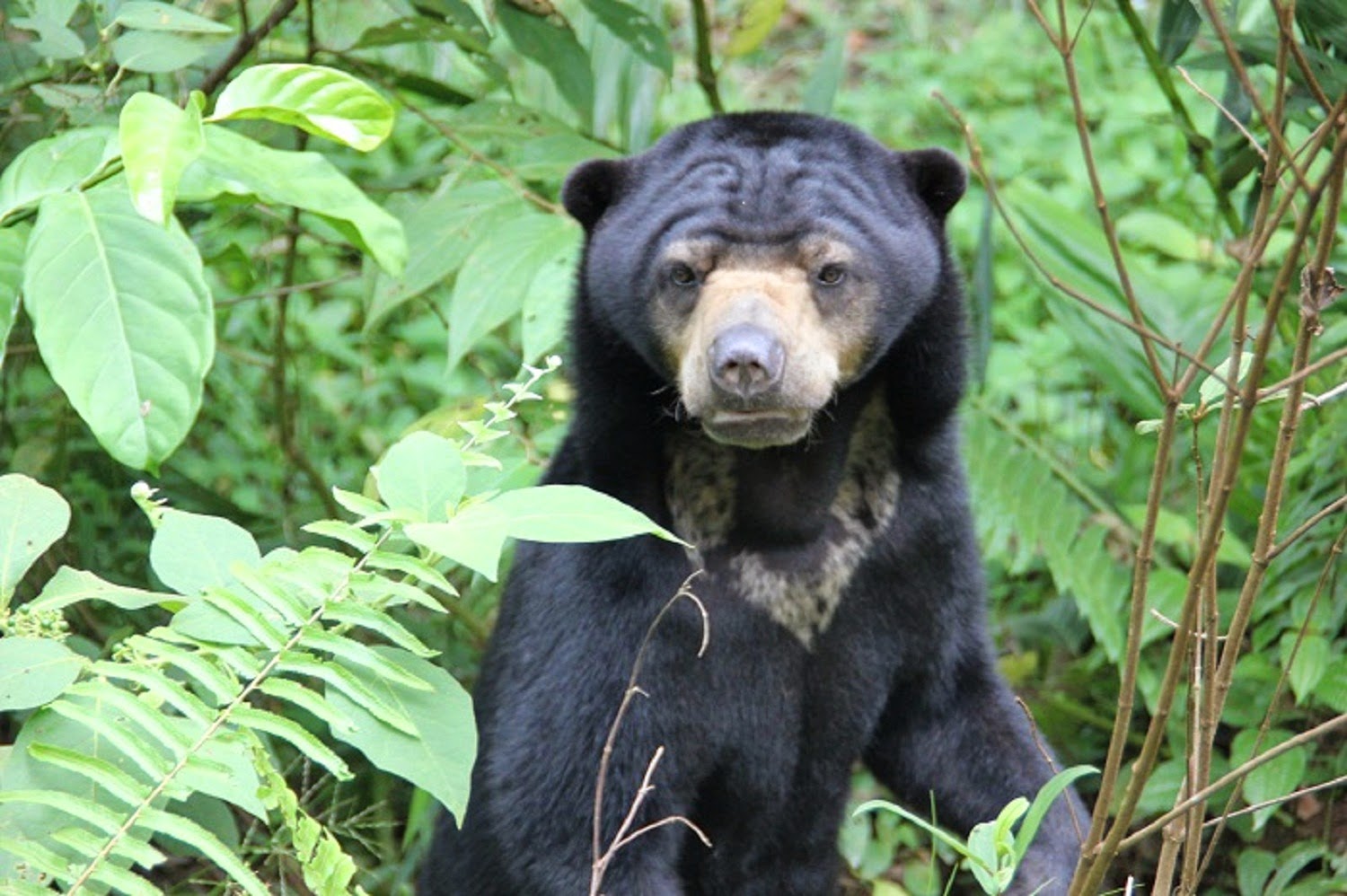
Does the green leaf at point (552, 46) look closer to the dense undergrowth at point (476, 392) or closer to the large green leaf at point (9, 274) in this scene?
the dense undergrowth at point (476, 392)

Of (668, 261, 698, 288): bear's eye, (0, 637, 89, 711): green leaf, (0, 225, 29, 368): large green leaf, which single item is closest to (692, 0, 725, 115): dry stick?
(668, 261, 698, 288): bear's eye

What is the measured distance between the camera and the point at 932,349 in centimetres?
397

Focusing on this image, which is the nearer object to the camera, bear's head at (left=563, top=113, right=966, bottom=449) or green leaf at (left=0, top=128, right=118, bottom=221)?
green leaf at (left=0, top=128, right=118, bottom=221)

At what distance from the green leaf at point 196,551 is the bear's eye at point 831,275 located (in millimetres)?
1468

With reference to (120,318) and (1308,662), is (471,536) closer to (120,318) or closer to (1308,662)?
(120,318)

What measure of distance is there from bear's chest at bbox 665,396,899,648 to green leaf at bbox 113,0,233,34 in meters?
1.24

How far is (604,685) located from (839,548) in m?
0.60

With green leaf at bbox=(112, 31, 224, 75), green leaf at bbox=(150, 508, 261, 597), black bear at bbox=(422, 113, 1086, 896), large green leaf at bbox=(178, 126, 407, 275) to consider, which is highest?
large green leaf at bbox=(178, 126, 407, 275)

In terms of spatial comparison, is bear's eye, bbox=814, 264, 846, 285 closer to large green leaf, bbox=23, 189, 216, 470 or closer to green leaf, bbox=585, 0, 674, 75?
green leaf, bbox=585, 0, 674, 75

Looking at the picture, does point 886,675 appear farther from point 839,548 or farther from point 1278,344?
point 1278,344

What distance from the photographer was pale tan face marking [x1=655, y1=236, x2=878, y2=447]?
360 cm

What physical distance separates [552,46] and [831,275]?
1.36 meters

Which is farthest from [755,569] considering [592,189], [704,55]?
[704,55]

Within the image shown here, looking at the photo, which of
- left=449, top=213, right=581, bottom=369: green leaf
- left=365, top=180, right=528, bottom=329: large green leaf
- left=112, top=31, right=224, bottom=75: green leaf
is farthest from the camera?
left=365, top=180, right=528, bottom=329: large green leaf
